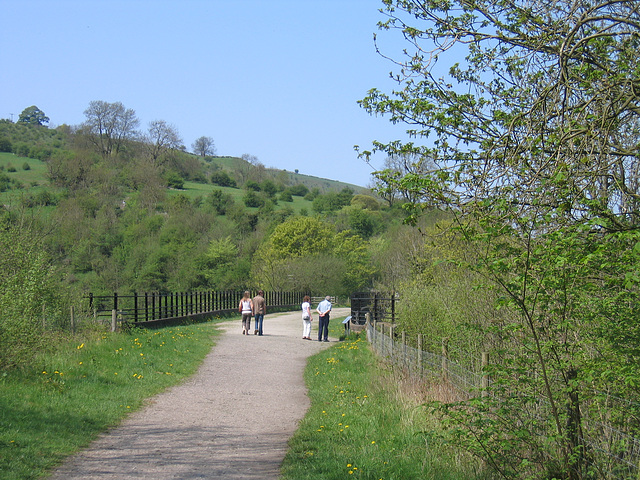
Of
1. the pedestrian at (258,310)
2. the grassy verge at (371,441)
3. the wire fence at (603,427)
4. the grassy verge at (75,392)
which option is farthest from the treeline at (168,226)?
the wire fence at (603,427)

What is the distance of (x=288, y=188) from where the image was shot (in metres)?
131

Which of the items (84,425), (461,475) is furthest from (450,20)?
(84,425)

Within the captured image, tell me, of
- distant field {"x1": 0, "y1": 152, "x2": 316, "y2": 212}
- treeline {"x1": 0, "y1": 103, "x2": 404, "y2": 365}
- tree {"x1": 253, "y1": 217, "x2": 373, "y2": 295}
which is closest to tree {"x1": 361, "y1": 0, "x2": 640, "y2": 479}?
treeline {"x1": 0, "y1": 103, "x2": 404, "y2": 365}

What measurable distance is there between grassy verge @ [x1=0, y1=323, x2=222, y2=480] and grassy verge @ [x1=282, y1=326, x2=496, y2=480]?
278cm

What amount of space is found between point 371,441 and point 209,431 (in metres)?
2.57

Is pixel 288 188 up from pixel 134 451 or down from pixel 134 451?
up

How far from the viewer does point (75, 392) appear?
34.4 feet

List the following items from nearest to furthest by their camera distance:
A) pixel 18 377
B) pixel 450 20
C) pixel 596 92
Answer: pixel 596 92 < pixel 450 20 < pixel 18 377

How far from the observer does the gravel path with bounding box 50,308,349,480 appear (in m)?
6.93

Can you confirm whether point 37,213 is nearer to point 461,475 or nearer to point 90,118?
point 461,475

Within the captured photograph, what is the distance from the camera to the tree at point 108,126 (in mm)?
101125

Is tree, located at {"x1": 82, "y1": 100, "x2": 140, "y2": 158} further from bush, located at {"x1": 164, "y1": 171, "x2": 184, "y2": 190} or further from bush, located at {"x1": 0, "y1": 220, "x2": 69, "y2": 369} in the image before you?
bush, located at {"x1": 0, "y1": 220, "x2": 69, "y2": 369}

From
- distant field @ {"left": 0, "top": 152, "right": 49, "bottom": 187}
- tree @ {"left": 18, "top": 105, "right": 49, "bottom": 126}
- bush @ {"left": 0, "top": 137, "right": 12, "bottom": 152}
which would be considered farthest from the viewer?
tree @ {"left": 18, "top": 105, "right": 49, "bottom": 126}

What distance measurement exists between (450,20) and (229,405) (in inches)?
285
